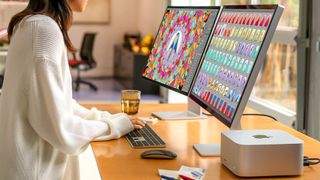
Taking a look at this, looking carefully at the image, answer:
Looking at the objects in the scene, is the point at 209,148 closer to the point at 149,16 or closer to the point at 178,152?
the point at 178,152

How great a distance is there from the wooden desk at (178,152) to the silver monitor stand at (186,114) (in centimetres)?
5

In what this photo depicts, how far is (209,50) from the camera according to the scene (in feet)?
6.07

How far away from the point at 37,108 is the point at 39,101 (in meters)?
0.02

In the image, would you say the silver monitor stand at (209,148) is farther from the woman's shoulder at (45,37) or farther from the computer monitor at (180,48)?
the woman's shoulder at (45,37)

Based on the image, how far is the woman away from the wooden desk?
11 cm

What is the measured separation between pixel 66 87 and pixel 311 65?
1.62m

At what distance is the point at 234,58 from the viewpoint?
5.20 ft

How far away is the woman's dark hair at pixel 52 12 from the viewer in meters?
1.58

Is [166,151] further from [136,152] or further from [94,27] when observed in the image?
[94,27]

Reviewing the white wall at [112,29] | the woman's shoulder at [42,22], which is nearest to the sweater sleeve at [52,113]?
the woman's shoulder at [42,22]

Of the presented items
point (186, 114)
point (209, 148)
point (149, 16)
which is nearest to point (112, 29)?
point (149, 16)

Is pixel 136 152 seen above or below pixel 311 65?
below

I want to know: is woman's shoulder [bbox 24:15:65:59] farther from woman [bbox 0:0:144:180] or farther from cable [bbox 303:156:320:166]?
cable [bbox 303:156:320:166]

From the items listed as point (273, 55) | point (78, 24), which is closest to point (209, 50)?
point (273, 55)
